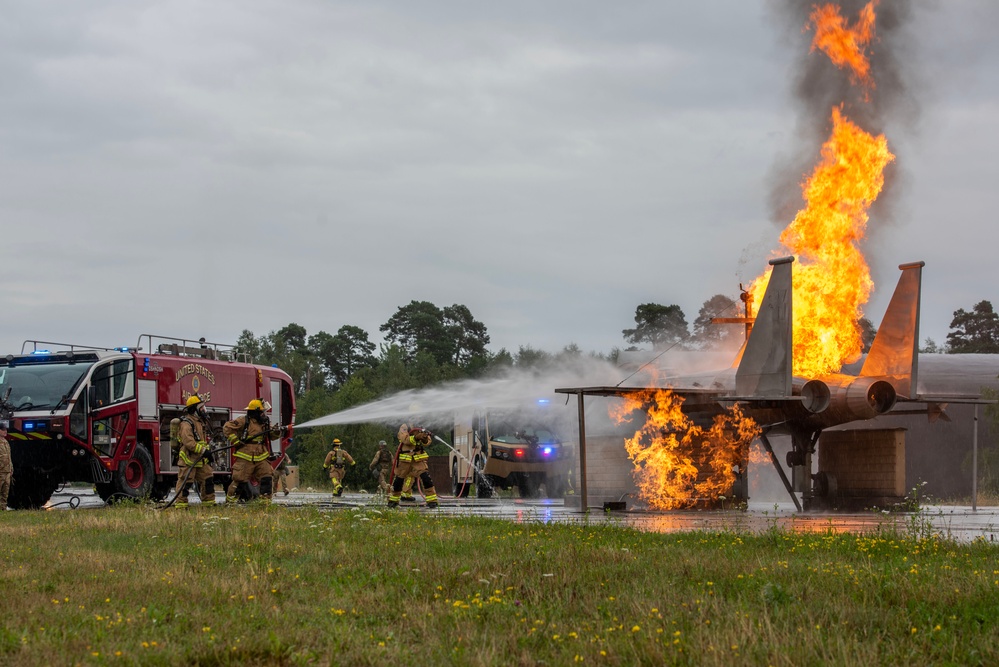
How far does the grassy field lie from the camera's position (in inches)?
247

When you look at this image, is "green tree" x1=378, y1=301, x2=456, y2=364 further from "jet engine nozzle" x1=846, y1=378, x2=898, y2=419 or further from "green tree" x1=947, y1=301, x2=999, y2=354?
"jet engine nozzle" x1=846, y1=378, x2=898, y2=419

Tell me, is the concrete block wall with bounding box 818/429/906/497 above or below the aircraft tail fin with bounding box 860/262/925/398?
below

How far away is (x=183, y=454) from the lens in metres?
19.1

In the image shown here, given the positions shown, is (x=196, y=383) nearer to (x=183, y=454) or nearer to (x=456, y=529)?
(x=183, y=454)

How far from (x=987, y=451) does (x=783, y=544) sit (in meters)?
23.4

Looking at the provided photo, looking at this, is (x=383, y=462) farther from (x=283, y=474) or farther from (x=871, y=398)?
(x=871, y=398)

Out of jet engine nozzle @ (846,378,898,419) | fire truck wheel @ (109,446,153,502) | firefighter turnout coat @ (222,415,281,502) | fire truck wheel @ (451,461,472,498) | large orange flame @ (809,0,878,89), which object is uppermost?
large orange flame @ (809,0,878,89)

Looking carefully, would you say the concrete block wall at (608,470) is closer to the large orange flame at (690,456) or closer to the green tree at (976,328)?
the large orange flame at (690,456)

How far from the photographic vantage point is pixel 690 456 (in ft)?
70.2

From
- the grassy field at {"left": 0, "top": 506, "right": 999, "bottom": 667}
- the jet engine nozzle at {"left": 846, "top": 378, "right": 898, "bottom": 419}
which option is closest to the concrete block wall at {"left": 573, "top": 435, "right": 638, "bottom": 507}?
the jet engine nozzle at {"left": 846, "top": 378, "right": 898, "bottom": 419}

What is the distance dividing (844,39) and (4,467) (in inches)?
666

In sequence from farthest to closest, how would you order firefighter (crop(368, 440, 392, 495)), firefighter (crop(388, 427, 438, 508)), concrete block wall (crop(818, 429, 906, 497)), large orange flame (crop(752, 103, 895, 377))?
firefighter (crop(368, 440, 392, 495))
firefighter (crop(388, 427, 438, 508))
large orange flame (crop(752, 103, 895, 377))
concrete block wall (crop(818, 429, 906, 497))

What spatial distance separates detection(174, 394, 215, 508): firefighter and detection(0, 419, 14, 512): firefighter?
9.51 ft

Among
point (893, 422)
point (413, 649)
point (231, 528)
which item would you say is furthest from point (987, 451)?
point (413, 649)
